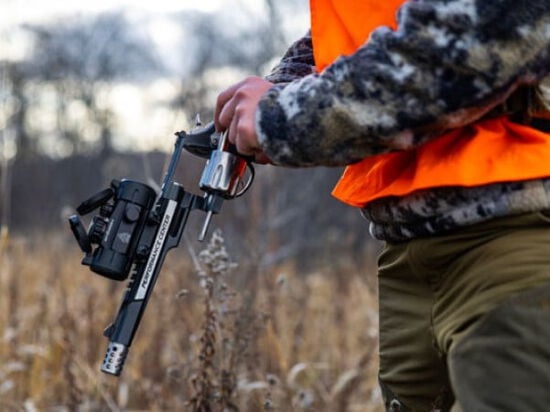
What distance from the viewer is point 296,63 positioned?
2289 millimetres

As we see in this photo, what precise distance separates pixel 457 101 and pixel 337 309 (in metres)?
4.84

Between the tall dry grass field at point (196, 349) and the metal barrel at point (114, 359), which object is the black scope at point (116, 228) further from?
the tall dry grass field at point (196, 349)

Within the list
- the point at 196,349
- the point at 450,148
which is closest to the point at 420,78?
the point at 450,148

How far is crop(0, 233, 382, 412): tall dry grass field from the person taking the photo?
10.7ft

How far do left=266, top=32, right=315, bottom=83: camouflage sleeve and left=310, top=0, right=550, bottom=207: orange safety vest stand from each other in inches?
11.3

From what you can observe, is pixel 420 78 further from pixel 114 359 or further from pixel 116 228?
pixel 114 359

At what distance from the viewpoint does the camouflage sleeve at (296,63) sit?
224cm

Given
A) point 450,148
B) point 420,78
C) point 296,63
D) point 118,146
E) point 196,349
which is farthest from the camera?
point 118,146

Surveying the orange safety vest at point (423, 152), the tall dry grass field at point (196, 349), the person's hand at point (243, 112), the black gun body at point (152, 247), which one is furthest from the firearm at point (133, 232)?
the tall dry grass field at point (196, 349)

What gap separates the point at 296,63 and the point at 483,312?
82 centimetres

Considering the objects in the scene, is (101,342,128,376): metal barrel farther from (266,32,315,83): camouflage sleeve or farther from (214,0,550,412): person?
(266,32,315,83): camouflage sleeve

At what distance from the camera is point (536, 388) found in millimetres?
1637

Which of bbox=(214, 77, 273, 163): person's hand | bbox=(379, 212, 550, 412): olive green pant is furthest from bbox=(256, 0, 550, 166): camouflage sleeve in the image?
bbox=(379, 212, 550, 412): olive green pant

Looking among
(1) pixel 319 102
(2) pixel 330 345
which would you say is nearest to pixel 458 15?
(1) pixel 319 102
